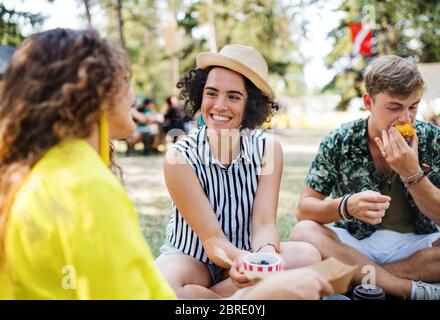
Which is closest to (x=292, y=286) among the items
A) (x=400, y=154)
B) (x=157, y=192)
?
(x=400, y=154)

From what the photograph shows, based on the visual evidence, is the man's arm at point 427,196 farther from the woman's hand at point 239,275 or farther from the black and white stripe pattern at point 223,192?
the woman's hand at point 239,275

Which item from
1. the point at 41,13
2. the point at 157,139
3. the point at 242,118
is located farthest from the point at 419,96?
the point at 157,139

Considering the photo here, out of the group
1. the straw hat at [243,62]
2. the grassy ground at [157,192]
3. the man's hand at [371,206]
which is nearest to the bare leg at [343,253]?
the man's hand at [371,206]

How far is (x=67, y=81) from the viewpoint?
4.40 ft

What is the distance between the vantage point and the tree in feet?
38.5

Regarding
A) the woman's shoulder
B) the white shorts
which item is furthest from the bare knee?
the woman's shoulder

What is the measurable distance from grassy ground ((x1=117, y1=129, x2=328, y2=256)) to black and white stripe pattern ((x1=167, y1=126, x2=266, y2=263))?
1.34 metres

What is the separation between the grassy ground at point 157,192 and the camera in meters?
4.94

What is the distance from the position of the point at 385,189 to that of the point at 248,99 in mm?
1104

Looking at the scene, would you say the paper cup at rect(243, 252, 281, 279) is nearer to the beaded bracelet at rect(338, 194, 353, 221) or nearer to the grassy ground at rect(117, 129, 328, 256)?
the beaded bracelet at rect(338, 194, 353, 221)

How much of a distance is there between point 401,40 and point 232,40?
1067cm

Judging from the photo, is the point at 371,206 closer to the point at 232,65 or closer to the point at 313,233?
the point at 313,233

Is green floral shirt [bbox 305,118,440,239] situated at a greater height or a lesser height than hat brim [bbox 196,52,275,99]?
lesser

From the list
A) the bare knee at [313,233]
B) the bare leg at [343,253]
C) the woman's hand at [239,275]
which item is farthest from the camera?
the bare knee at [313,233]
